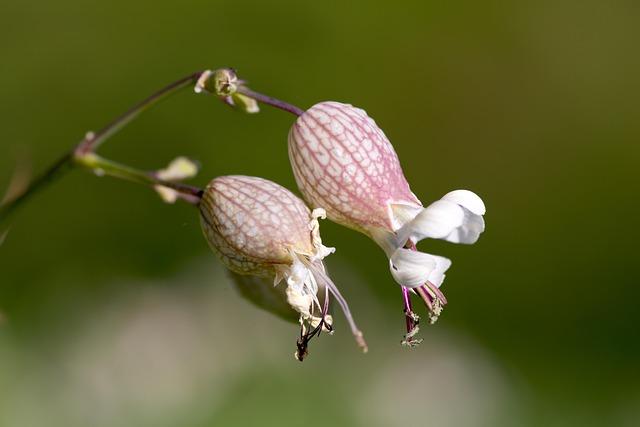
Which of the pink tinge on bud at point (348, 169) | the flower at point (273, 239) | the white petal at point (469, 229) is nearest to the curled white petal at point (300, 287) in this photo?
the flower at point (273, 239)

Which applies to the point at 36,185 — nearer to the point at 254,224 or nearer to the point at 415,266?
the point at 254,224

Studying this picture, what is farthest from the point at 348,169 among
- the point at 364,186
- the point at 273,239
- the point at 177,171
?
the point at 177,171

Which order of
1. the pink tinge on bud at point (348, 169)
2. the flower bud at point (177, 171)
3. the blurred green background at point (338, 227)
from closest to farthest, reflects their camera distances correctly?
the pink tinge on bud at point (348, 169), the flower bud at point (177, 171), the blurred green background at point (338, 227)

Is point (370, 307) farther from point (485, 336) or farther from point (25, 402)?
point (25, 402)

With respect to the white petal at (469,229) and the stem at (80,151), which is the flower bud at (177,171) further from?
the white petal at (469,229)

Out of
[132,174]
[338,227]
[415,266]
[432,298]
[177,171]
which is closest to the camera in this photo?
[415,266]
